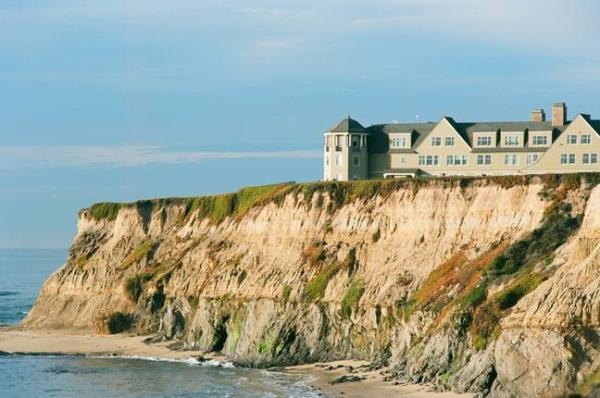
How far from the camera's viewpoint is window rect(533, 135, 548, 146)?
8662 centimetres

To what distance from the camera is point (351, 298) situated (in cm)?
6969

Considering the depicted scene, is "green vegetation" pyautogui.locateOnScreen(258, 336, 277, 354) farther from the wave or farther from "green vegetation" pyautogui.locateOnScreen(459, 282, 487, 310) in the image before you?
"green vegetation" pyautogui.locateOnScreen(459, 282, 487, 310)

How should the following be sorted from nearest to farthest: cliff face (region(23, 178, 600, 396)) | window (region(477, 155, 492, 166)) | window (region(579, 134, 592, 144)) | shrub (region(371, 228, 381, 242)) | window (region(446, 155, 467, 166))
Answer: cliff face (region(23, 178, 600, 396)) < shrub (region(371, 228, 381, 242)) < window (region(579, 134, 592, 144)) < window (region(477, 155, 492, 166)) < window (region(446, 155, 467, 166))

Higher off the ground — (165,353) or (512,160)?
(512,160)

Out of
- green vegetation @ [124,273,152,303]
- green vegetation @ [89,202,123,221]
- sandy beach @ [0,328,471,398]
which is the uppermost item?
green vegetation @ [89,202,123,221]

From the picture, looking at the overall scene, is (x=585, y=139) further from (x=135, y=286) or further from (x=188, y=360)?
(x=135, y=286)

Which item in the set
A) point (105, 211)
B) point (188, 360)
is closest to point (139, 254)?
point (105, 211)

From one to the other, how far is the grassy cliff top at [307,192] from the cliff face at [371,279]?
13 cm

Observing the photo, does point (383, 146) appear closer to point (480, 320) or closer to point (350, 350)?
point (350, 350)

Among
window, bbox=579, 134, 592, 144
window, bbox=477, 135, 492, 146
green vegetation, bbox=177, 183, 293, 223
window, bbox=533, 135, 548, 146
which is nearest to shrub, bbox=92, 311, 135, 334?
green vegetation, bbox=177, 183, 293, 223

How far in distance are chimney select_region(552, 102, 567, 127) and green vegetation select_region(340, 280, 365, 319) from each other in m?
23.1

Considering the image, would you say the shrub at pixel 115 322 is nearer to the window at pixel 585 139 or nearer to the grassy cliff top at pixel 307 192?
the grassy cliff top at pixel 307 192

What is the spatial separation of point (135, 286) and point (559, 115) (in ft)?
97.9

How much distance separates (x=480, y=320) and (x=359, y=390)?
6.32 meters
